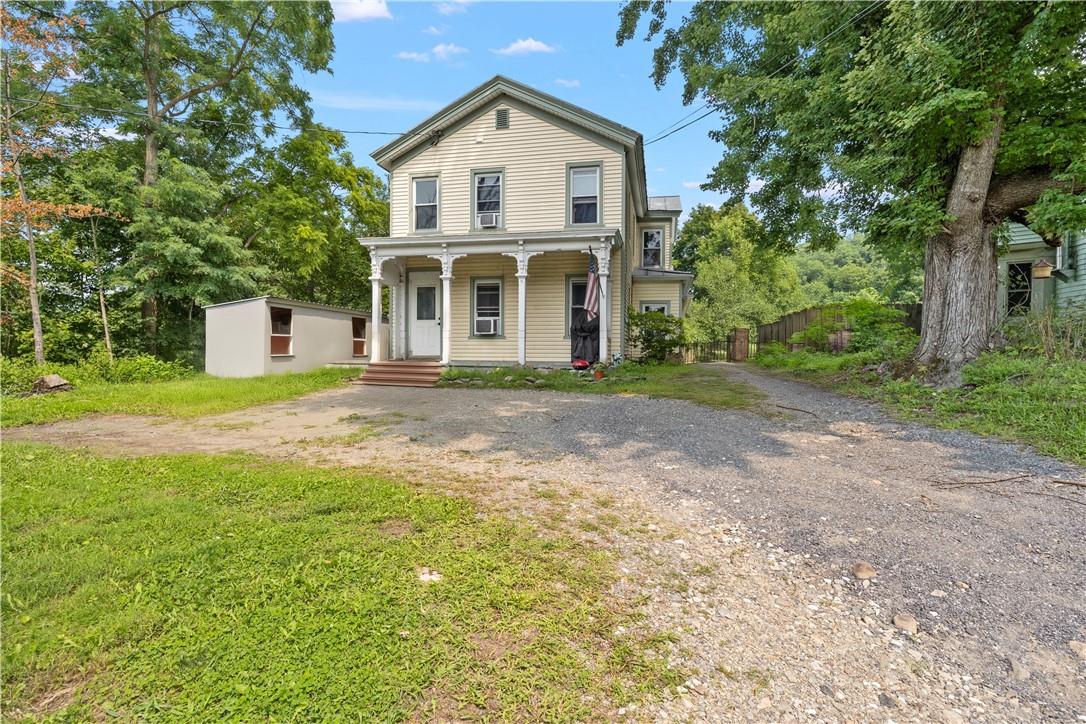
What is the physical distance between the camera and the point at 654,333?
13094mm

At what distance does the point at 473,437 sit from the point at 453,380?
17.1ft

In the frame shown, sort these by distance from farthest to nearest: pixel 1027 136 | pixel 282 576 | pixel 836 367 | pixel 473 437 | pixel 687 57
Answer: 1. pixel 687 57
2. pixel 836 367
3. pixel 1027 136
4. pixel 473 437
5. pixel 282 576

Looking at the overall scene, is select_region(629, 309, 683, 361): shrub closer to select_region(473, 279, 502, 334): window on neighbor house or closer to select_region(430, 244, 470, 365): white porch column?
select_region(473, 279, 502, 334): window on neighbor house

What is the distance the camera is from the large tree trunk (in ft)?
23.1

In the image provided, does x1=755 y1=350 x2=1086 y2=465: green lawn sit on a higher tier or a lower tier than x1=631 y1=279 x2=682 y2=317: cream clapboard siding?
lower

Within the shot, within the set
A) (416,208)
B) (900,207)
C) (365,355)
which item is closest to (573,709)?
(900,207)

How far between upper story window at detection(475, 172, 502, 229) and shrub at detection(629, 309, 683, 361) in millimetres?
4707

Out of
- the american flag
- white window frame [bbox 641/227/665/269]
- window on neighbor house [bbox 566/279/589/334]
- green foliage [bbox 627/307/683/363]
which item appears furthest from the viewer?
white window frame [bbox 641/227/665/269]

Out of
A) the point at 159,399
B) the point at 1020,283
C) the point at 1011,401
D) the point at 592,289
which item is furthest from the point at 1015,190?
the point at 159,399

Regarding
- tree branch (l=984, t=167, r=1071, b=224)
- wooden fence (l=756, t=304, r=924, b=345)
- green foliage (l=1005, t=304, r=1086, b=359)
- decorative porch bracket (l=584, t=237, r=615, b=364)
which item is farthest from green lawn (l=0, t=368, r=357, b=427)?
tree branch (l=984, t=167, r=1071, b=224)

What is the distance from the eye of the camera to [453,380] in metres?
10.5

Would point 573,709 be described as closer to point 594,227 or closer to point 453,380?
point 453,380

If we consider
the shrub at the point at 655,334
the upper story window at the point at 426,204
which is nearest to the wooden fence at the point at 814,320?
the shrub at the point at 655,334

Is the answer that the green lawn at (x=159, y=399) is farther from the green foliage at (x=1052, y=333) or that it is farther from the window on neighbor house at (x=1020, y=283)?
the window on neighbor house at (x=1020, y=283)
